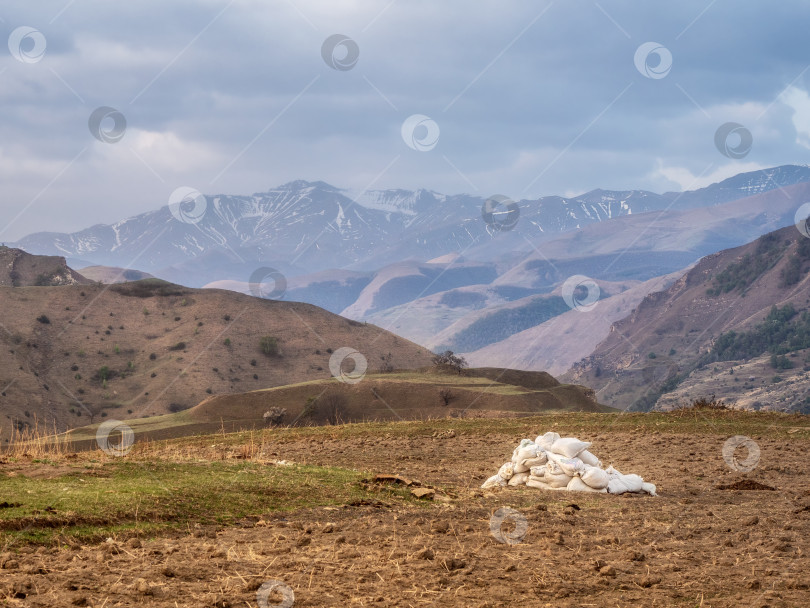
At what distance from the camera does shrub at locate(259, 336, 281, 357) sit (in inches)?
3051

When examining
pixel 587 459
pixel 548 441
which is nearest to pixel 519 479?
pixel 548 441

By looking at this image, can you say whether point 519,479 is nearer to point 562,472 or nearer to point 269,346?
point 562,472

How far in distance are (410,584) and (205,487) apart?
16.4 ft

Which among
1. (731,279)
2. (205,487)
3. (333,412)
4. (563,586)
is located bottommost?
(563,586)

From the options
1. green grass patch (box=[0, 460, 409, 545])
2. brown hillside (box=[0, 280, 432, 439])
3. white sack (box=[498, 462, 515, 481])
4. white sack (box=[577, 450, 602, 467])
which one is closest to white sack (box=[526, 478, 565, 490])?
white sack (box=[498, 462, 515, 481])

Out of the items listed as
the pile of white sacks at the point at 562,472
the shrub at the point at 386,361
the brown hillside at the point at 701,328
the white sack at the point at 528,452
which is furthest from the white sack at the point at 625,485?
the brown hillside at the point at 701,328

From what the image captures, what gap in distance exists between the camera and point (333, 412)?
49.7 m

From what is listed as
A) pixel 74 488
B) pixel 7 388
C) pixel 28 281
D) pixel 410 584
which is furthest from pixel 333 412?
pixel 28 281

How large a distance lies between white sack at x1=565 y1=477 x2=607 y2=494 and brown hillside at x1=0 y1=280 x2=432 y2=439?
1836 inches

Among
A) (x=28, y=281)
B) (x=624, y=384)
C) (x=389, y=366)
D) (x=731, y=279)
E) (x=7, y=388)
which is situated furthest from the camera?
(x=731, y=279)

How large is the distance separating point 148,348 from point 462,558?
69.4 meters

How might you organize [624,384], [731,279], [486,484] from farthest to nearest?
1. [731,279]
2. [624,384]
3. [486,484]

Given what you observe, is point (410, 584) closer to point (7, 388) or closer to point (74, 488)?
point (74, 488)

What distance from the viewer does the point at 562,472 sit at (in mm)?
13922
